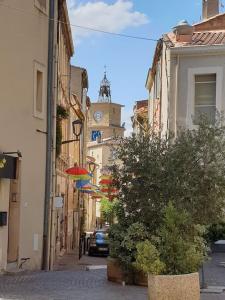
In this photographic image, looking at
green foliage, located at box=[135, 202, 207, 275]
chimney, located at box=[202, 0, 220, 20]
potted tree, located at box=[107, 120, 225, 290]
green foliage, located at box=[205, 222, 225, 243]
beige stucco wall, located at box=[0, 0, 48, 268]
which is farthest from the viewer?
chimney, located at box=[202, 0, 220, 20]

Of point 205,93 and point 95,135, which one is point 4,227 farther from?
point 95,135

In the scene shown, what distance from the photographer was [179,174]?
14562 mm

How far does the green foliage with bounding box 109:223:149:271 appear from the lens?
1390cm

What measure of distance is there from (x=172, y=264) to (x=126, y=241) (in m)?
3.02

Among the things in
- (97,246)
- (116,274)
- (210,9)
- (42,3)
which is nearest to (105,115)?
(97,246)

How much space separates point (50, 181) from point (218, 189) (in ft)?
24.3

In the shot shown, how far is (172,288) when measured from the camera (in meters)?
10.2

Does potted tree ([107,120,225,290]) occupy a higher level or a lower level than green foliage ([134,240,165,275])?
higher

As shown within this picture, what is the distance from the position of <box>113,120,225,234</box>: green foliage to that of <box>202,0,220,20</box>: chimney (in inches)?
600

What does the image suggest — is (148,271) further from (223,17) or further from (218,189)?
(223,17)

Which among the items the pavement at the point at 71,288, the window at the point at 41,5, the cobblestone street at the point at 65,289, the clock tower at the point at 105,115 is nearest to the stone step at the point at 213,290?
the pavement at the point at 71,288

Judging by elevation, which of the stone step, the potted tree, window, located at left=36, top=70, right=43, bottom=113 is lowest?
the stone step

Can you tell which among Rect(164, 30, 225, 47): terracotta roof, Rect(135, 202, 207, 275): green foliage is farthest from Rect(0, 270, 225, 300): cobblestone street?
Rect(164, 30, 225, 47): terracotta roof

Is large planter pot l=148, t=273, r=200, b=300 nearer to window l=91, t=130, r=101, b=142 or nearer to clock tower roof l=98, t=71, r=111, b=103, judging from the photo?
window l=91, t=130, r=101, b=142
